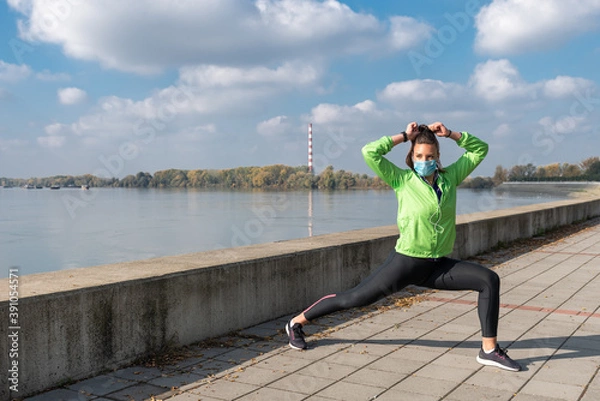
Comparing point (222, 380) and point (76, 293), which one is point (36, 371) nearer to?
point (76, 293)

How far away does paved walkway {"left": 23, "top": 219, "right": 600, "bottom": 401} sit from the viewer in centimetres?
406

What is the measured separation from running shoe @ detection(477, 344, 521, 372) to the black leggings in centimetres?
14

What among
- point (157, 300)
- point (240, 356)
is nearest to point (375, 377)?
point (240, 356)

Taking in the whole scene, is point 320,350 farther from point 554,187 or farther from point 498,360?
point 554,187

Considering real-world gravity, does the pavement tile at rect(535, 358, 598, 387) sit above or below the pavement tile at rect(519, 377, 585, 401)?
below

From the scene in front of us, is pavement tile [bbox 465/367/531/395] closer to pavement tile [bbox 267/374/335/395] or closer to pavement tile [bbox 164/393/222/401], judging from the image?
pavement tile [bbox 267/374/335/395]

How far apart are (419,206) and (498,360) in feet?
4.28

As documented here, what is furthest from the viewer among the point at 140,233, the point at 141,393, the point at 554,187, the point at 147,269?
the point at 554,187

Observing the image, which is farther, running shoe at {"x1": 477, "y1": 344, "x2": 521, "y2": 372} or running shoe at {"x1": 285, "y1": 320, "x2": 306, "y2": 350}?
running shoe at {"x1": 285, "y1": 320, "x2": 306, "y2": 350}

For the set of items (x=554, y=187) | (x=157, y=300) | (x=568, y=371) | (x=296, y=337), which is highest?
(x=157, y=300)

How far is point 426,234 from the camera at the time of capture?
177 inches

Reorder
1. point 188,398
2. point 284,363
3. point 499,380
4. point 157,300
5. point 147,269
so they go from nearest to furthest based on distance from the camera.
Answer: point 188,398 < point 499,380 < point 284,363 < point 157,300 < point 147,269

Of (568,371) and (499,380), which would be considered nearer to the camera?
(499,380)

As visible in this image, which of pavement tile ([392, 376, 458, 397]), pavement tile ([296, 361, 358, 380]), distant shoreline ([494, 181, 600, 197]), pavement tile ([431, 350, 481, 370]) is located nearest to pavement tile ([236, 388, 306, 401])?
pavement tile ([296, 361, 358, 380])
